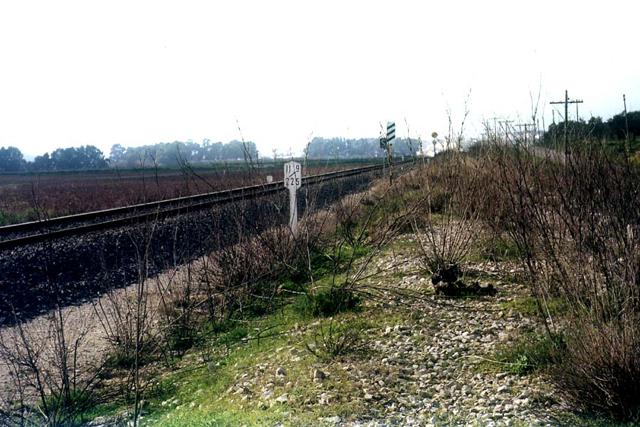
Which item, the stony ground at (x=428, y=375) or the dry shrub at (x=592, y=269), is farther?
the stony ground at (x=428, y=375)

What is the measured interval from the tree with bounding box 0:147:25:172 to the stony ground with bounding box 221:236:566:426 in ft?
229

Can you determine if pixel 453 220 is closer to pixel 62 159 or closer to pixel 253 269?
pixel 253 269

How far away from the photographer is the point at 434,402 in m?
5.45

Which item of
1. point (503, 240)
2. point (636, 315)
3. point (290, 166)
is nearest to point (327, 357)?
point (636, 315)

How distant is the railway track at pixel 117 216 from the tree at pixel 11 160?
55908 millimetres

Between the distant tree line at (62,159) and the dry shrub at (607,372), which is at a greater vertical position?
the distant tree line at (62,159)

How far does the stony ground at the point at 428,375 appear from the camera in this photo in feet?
17.1

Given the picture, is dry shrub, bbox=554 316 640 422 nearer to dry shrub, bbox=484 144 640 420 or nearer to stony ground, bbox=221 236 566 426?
dry shrub, bbox=484 144 640 420

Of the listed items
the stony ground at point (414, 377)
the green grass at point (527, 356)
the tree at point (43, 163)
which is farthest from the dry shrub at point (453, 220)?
the tree at point (43, 163)

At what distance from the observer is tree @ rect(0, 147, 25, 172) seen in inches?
2807

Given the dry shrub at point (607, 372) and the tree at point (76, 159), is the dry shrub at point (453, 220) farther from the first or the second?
the tree at point (76, 159)

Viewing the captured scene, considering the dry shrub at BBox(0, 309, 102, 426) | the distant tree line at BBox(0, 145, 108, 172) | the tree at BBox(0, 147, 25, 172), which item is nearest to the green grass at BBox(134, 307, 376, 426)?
the dry shrub at BBox(0, 309, 102, 426)

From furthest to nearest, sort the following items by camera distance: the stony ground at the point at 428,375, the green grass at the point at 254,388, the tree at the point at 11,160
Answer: the tree at the point at 11,160 → the green grass at the point at 254,388 → the stony ground at the point at 428,375

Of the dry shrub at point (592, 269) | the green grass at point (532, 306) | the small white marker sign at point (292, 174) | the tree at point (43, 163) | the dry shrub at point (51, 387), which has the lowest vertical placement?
the dry shrub at point (51, 387)
